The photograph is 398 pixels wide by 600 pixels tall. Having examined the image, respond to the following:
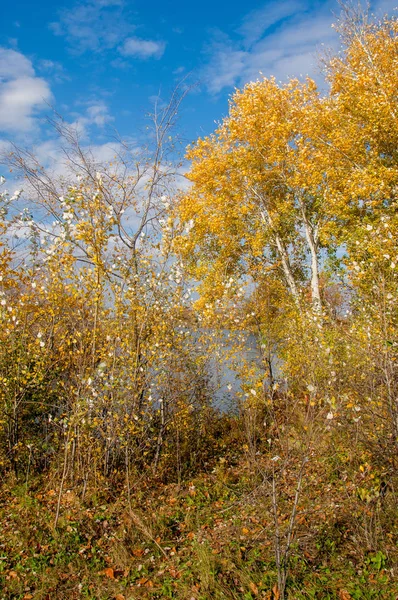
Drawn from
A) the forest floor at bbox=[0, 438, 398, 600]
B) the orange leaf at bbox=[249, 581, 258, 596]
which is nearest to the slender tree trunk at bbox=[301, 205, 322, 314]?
the forest floor at bbox=[0, 438, 398, 600]

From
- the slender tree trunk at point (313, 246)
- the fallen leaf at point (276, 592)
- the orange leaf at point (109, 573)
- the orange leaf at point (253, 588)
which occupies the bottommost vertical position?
the fallen leaf at point (276, 592)

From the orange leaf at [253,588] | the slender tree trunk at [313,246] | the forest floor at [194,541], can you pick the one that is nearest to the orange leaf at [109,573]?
the forest floor at [194,541]

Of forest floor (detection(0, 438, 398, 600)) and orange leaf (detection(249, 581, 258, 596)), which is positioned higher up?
forest floor (detection(0, 438, 398, 600))

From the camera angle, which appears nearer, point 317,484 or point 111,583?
point 111,583

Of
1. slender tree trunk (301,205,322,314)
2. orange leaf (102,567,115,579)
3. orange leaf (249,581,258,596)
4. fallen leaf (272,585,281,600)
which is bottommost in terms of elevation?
fallen leaf (272,585,281,600)

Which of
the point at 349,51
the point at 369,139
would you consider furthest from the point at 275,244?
the point at 349,51

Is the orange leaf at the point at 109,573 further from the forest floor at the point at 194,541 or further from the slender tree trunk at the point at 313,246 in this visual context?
the slender tree trunk at the point at 313,246

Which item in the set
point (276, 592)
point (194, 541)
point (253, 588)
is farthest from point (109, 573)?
point (276, 592)

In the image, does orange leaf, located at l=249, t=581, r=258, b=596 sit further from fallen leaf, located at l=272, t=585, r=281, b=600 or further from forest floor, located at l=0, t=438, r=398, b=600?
fallen leaf, located at l=272, t=585, r=281, b=600

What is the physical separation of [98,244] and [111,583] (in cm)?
415

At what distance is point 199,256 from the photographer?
18219mm

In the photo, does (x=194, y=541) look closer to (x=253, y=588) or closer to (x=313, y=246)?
(x=253, y=588)

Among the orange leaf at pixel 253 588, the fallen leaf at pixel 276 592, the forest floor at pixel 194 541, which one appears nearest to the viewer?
the fallen leaf at pixel 276 592

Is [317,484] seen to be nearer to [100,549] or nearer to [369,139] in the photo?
[100,549]
